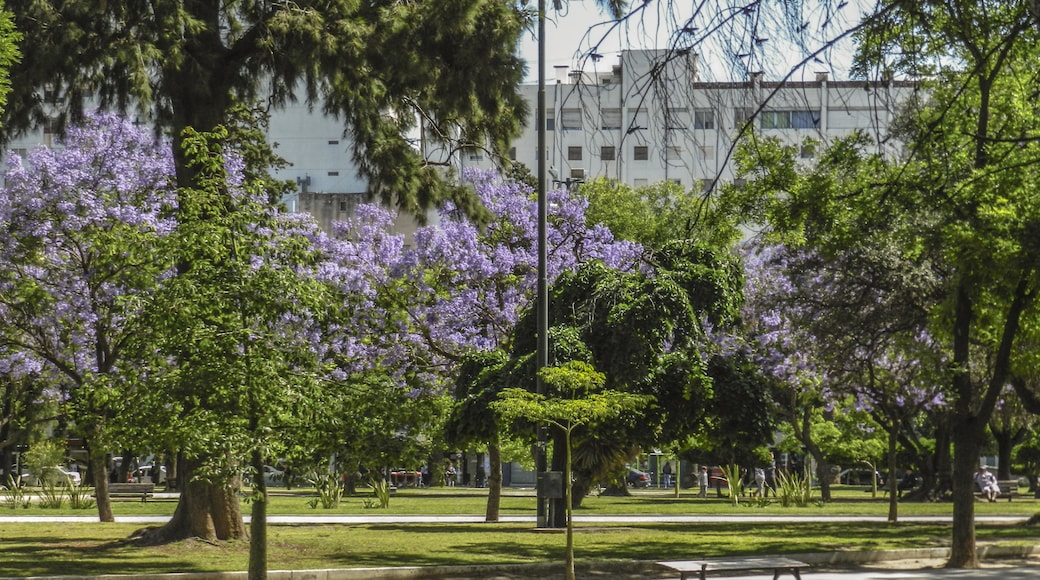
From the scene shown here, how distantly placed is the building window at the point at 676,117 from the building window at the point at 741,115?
32 centimetres

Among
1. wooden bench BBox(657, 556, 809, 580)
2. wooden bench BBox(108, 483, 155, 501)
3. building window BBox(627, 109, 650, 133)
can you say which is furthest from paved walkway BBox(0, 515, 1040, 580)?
wooden bench BBox(108, 483, 155, 501)

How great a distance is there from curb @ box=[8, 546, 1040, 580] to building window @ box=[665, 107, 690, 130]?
10.6 m

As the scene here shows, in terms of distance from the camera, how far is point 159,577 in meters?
14.6

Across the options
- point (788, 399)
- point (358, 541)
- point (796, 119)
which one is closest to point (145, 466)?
point (788, 399)

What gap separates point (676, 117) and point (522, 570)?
11801mm

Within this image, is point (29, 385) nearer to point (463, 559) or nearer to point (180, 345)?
point (463, 559)

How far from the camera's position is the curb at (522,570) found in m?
15.1

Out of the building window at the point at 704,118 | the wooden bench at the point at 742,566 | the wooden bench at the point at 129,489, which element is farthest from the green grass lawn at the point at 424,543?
the wooden bench at the point at 129,489

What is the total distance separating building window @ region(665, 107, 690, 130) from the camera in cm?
596

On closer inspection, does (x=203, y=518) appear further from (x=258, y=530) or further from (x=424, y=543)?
(x=258, y=530)

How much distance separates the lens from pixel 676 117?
604 centimetres

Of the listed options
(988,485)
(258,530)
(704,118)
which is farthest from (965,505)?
(988,485)

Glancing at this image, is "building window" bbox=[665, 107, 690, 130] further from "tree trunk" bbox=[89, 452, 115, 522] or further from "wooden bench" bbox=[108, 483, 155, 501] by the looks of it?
"wooden bench" bbox=[108, 483, 155, 501]

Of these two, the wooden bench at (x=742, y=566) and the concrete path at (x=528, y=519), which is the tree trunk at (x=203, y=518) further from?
the wooden bench at (x=742, y=566)
